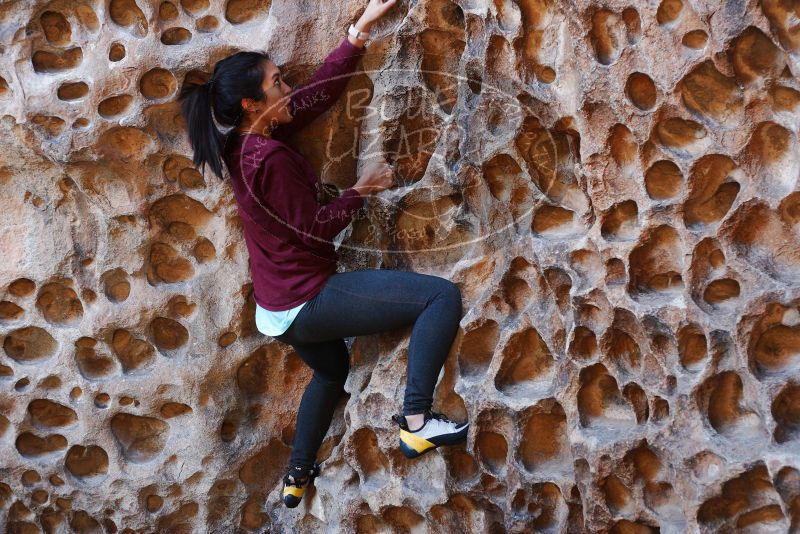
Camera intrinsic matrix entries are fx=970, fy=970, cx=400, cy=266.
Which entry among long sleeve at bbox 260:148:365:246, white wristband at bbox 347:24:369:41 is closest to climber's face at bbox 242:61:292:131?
long sleeve at bbox 260:148:365:246

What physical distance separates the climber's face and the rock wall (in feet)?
0.61

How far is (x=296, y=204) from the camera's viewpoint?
8.32 feet

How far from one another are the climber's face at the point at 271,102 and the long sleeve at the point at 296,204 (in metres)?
0.13

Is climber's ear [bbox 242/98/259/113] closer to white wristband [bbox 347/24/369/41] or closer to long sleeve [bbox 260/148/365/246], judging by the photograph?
long sleeve [bbox 260/148/365/246]

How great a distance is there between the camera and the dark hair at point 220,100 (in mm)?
2578

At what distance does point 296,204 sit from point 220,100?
0.36 metres

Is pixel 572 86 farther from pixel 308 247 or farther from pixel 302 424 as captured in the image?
pixel 302 424

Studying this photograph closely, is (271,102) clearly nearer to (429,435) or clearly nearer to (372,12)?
(372,12)

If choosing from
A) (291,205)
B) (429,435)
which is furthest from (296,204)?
(429,435)

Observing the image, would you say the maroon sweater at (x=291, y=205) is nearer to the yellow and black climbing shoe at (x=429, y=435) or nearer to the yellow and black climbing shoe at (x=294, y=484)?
the yellow and black climbing shoe at (x=429, y=435)

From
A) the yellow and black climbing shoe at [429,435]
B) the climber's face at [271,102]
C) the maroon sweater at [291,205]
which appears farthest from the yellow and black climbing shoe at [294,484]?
the climber's face at [271,102]

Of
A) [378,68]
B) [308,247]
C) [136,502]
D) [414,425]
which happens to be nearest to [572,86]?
[378,68]

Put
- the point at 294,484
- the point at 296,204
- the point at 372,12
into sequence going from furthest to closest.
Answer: the point at 294,484
the point at 372,12
the point at 296,204

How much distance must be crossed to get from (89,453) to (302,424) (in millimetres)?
710
